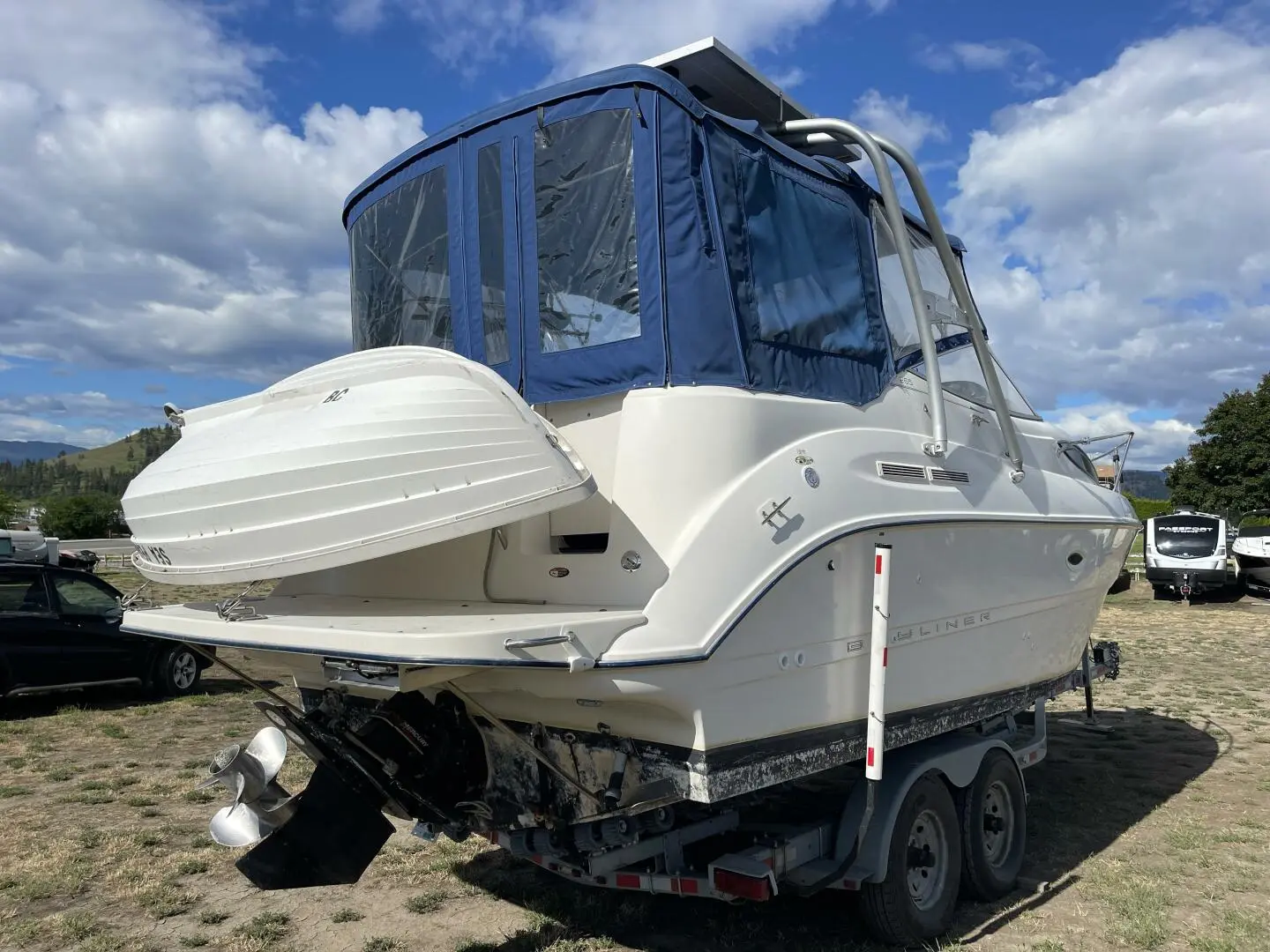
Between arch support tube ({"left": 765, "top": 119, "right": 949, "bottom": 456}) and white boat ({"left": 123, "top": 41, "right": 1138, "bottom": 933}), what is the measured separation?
2cm

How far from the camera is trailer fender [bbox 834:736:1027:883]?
4.17 m

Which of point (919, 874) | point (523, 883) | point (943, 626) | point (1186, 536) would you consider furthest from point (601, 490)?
point (1186, 536)

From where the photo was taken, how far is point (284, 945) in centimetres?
447

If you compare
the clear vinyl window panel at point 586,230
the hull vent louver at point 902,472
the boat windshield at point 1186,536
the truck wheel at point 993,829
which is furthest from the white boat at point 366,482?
the boat windshield at point 1186,536

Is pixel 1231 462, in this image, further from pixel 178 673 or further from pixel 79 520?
pixel 79 520

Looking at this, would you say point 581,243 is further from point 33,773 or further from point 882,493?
point 33,773

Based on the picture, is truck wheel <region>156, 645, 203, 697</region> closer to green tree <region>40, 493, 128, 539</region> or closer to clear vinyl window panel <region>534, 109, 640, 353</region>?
clear vinyl window panel <region>534, 109, 640, 353</region>

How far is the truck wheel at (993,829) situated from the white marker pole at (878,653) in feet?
4.35

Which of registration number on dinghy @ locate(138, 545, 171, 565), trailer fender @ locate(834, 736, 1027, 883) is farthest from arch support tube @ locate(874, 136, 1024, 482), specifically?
registration number on dinghy @ locate(138, 545, 171, 565)

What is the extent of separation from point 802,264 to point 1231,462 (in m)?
38.9

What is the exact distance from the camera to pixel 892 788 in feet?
14.3

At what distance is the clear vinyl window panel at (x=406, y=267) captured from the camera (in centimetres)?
447

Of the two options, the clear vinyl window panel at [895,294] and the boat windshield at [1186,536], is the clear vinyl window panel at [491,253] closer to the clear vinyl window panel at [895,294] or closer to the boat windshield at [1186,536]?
the clear vinyl window panel at [895,294]

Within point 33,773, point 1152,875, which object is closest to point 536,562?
point 1152,875
